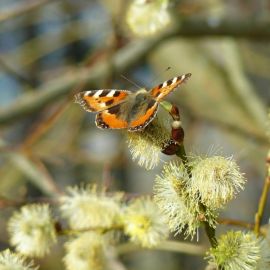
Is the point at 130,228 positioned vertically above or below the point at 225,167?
below

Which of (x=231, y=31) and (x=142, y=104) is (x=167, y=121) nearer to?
(x=142, y=104)

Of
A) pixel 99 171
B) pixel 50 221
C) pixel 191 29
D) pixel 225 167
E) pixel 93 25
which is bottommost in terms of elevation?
pixel 50 221

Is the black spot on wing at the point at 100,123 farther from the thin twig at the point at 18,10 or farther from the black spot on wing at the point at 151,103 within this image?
the thin twig at the point at 18,10

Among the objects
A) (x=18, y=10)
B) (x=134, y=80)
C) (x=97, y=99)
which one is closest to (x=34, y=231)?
(x=97, y=99)

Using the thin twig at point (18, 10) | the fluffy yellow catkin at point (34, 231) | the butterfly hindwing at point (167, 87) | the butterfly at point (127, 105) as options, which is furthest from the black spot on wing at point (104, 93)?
the thin twig at point (18, 10)

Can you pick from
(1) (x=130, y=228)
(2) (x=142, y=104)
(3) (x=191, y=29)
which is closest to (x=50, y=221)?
(1) (x=130, y=228)

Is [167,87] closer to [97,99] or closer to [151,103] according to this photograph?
[151,103]

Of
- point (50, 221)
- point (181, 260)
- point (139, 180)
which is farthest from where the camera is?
point (139, 180)

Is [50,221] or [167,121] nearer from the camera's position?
[167,121]

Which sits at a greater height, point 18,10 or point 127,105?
point 18,10
